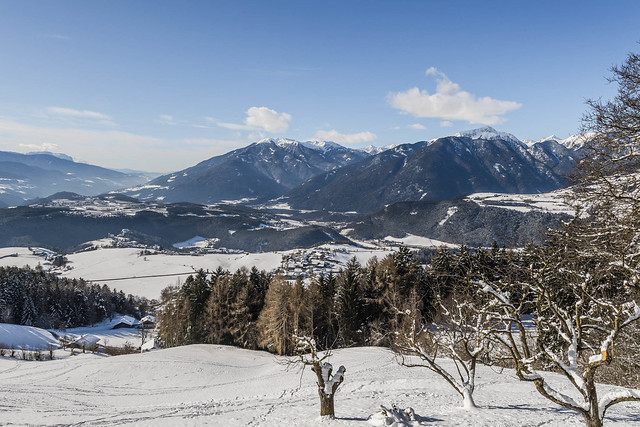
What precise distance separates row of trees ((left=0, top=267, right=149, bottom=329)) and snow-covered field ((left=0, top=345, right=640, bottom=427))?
4918 centimetres

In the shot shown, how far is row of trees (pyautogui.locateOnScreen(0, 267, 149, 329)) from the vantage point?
260 ft

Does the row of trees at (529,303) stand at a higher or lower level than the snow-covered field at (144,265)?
higher

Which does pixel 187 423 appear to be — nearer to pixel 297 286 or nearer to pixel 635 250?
pixel 635 250

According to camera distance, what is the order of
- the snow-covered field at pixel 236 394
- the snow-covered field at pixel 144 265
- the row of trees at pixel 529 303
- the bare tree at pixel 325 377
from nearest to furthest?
the row of trees at pixel 529 303 < the bare tree at pixel 325 377 < the snow-covered field at pixel 236 394 < the snow-covered field at pixel 144 265

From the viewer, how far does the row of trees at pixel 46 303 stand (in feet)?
260

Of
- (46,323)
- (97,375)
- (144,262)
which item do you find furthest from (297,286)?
(144,262)

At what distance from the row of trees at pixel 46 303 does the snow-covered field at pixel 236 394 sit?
49184 millimetres

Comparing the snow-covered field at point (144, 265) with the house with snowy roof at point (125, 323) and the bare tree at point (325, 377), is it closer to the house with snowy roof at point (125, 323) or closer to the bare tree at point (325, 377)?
the house with snowy roof at point (125, 323)

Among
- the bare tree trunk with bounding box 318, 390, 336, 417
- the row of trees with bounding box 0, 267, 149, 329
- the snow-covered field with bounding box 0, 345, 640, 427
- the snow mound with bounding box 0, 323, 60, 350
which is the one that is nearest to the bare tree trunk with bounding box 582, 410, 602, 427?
the snow-covered field with bounding box 0, 345, 640, 427

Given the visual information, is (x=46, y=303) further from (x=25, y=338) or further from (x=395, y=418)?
(x=395, y=418)

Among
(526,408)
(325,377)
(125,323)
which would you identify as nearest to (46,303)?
(125,323)

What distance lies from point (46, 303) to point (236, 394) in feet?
279

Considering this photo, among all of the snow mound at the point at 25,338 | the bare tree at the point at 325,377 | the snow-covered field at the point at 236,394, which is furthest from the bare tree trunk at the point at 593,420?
the snow mound at the point at 25,338

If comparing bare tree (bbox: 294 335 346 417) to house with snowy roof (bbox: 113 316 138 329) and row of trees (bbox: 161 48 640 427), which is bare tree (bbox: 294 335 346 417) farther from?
house with snowy roof (bbox: 113 316 138 329)
